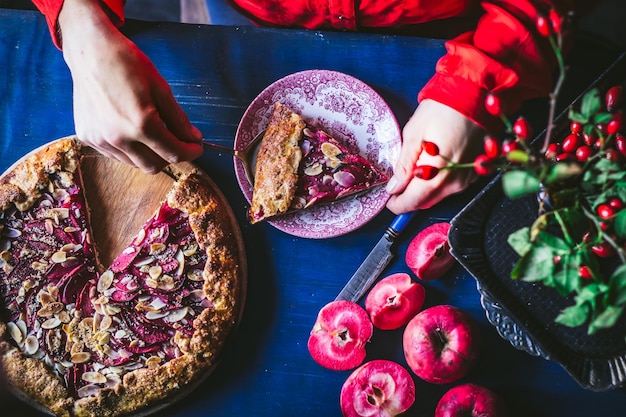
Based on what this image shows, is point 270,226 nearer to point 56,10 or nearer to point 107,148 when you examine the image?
point 107,148

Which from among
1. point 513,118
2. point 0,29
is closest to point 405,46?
point 513,118

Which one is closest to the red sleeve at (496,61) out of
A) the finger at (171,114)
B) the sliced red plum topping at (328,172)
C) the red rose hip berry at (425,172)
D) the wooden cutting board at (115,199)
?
the sliced red plum topping at (328,172)

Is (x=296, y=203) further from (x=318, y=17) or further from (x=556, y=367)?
(x=556, y=367)

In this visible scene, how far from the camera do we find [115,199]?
1465mm

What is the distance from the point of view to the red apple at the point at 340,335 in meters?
1.40

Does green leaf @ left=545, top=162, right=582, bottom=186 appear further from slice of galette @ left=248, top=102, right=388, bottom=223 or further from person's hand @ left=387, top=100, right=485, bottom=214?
slice of galette @ left=248, top=102, right=388, bottom=223

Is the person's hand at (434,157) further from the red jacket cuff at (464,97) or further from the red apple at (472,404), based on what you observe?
the red apple at (472,404)

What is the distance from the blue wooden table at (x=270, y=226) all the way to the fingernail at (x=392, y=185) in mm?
116

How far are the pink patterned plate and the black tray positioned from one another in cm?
27

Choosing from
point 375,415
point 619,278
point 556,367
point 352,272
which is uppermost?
point 619,278

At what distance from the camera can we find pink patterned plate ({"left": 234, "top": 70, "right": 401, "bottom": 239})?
142 centimetres

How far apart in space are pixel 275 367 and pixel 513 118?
89cm

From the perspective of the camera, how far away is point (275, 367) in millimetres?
1453

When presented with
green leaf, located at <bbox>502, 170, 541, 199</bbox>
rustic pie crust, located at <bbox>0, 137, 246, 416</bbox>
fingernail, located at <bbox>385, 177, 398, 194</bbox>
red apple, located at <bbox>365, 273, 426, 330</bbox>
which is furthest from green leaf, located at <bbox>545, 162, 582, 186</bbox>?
rustic pie crust, located at <bbox>0, 137, 246, 416</bbox>
